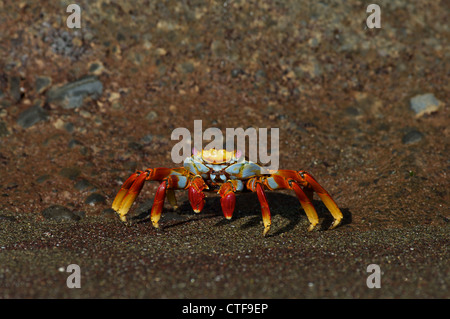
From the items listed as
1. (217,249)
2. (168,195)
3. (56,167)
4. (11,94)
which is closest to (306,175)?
(217,249)

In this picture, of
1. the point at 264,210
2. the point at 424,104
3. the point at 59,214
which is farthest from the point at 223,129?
the point at 424,104

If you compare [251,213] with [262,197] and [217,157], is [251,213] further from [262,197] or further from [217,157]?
[217,157]

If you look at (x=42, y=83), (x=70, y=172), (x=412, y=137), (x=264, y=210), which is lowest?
(x=264, y=210)

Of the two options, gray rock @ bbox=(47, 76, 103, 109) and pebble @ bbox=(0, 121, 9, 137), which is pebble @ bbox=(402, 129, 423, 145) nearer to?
gray rock @ bbox=(47, 76, 103, 109)

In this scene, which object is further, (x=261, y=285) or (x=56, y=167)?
(x=56, y=167)

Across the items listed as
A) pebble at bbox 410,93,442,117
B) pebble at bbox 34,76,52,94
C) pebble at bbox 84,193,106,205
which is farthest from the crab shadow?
pebble at bbox 34,76,52,94
